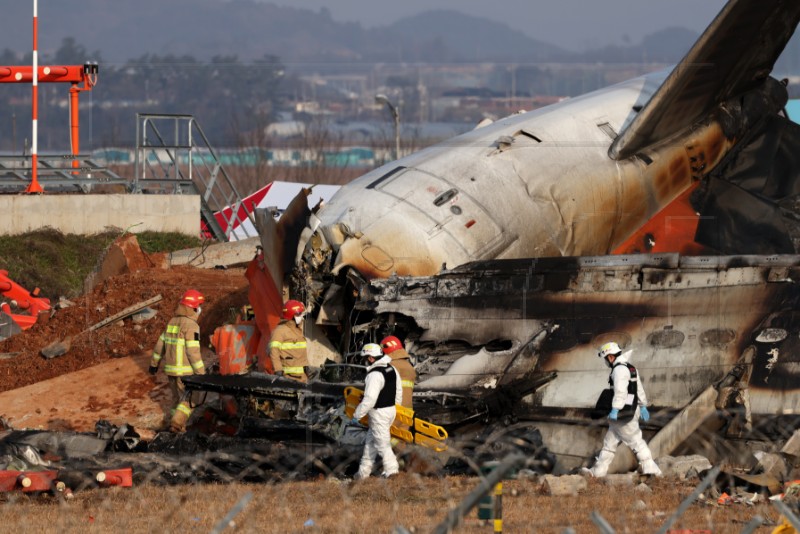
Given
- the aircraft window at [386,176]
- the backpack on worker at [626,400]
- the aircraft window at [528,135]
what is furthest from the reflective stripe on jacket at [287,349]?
the aircraft window at [528,135]

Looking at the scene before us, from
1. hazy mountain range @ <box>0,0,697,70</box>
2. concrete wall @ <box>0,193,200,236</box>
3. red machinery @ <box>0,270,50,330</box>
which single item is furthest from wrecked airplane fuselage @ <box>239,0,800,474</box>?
concrete wall @ <box>0,193,200,236</box>

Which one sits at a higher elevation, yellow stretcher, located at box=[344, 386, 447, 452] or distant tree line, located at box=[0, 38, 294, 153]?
distant tree line, located at box=[0, 38, 294, 153]

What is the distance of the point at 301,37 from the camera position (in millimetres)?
36031

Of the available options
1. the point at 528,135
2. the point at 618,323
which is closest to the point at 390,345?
the point at 618,323

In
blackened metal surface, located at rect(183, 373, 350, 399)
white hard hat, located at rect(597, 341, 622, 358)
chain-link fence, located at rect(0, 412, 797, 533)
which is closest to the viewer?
chain-link fence, located at rect(0, 412, 797, 533)

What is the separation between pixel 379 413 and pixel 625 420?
2.65 m

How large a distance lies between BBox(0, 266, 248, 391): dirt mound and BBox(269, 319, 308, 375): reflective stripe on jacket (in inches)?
226

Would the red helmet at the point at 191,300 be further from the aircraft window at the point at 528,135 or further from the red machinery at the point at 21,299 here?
the red machinery at the point at 21,299

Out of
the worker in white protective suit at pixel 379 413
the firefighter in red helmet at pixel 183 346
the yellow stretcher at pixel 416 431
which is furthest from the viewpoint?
the firefighter in red helmet at pixel 183 346

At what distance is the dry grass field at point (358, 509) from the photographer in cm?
1085

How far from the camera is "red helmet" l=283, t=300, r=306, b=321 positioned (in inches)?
656

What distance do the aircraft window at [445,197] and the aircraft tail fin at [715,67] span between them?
10.3 ft

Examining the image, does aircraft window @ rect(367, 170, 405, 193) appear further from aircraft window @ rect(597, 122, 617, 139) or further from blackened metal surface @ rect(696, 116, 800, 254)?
blackened metal surface @ rect(696, 116, 800, 254)

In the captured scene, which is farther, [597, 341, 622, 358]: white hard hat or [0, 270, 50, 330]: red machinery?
[0, 270, 50, 330]: red machinery
